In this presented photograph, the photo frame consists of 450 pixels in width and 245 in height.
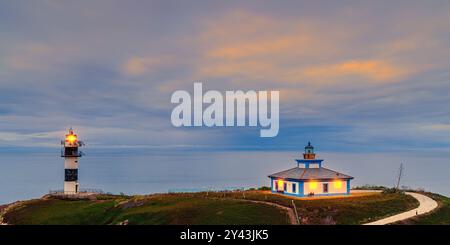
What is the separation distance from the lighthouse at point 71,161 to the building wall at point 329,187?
127 feet

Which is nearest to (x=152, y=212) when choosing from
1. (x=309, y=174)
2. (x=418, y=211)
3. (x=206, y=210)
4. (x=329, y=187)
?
(x=206, y=210)

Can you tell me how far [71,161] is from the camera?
75.0 meters

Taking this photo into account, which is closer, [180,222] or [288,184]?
[180,222]

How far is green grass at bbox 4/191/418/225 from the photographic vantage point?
155 ft

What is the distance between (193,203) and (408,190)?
1472 inches

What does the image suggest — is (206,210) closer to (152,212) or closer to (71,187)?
(152,212)

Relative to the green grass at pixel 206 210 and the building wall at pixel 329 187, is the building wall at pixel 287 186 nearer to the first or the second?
the building wall at pixel 329 187

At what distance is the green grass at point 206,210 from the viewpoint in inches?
1857

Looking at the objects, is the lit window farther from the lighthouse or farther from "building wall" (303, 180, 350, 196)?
the lighthouse

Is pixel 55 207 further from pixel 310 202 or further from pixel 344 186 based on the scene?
pixel 344 186

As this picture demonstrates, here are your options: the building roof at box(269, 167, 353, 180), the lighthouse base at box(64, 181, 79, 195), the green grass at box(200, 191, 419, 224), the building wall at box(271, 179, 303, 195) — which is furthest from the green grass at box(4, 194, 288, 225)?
the building roof at box(269, 167, 353, 180)

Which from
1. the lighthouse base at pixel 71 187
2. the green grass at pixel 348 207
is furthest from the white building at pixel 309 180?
the lighthouse base at pixel 71 187
